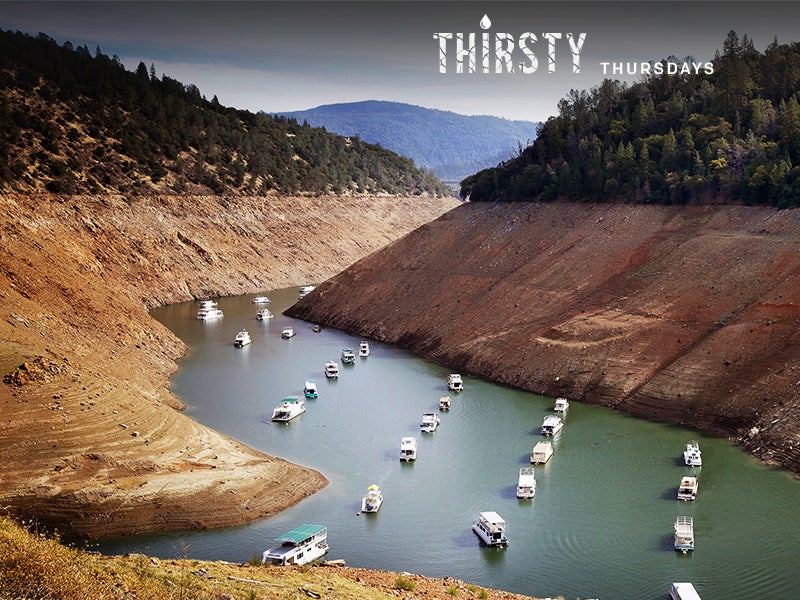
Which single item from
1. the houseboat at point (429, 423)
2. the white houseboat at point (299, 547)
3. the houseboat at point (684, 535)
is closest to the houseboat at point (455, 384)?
the houseboat at point (429, 423)

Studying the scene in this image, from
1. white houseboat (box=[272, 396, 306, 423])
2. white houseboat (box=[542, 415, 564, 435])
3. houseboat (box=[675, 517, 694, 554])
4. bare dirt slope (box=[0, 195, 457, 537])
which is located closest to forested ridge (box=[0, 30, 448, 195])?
bare dirt slope (box=[0, 195, 457, 537])

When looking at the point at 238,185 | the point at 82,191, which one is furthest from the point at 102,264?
the point at 238,185

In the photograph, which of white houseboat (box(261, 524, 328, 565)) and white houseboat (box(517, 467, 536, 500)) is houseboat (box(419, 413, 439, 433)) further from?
white houseboat (box(261, 524, 328, 565))

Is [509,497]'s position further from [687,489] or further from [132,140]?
[132,140]

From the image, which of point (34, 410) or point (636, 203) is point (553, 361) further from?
point (34, 410)

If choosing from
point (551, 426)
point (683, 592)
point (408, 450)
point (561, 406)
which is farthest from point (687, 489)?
point (561, 406)

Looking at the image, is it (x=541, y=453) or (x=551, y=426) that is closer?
(x=541, y=453)
